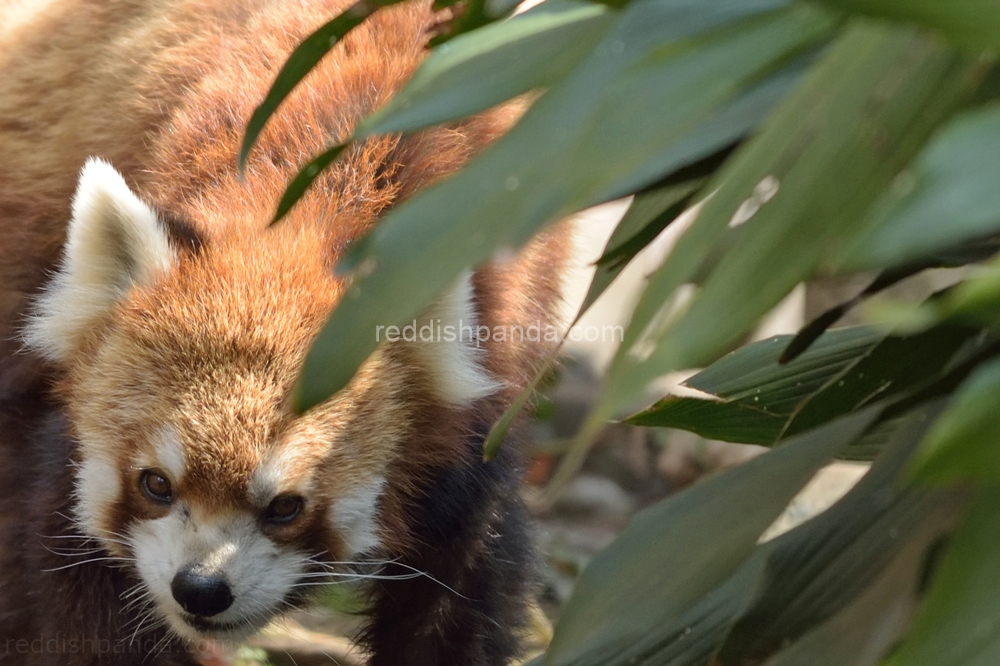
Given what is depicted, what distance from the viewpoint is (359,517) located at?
236cm

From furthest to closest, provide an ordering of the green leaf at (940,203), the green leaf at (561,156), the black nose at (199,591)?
the black nose at (199,591) < the green leaf at (561,156) < the green leaf at (940,203)

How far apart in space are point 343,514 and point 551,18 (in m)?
1.53

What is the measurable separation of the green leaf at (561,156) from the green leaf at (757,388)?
2.69 ft

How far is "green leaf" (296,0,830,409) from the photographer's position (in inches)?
30.7

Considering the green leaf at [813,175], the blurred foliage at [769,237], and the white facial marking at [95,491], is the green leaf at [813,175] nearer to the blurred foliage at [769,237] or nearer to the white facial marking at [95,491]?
the blurred foliage at [769,237]

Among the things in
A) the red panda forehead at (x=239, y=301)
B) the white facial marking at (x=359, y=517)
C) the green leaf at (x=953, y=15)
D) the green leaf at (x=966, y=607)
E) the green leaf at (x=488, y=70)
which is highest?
the green leaf at (x=953, y=15)

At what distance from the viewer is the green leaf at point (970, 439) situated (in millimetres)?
621

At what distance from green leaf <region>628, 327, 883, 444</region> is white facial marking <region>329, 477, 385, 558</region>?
813 millimetres

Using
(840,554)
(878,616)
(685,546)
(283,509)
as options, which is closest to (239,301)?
(283,509)

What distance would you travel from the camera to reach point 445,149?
2443 millimetres

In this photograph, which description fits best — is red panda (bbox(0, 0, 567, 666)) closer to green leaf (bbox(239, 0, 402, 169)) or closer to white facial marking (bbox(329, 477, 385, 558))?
white facial marking (bbox(329, 477, 385, 558))

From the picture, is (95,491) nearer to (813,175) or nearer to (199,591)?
(199,591)

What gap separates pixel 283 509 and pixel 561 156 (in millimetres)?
1616

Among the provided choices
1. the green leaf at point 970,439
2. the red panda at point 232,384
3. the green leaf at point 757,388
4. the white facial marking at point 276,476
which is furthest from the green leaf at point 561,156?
the white facial marking at point 276,476
